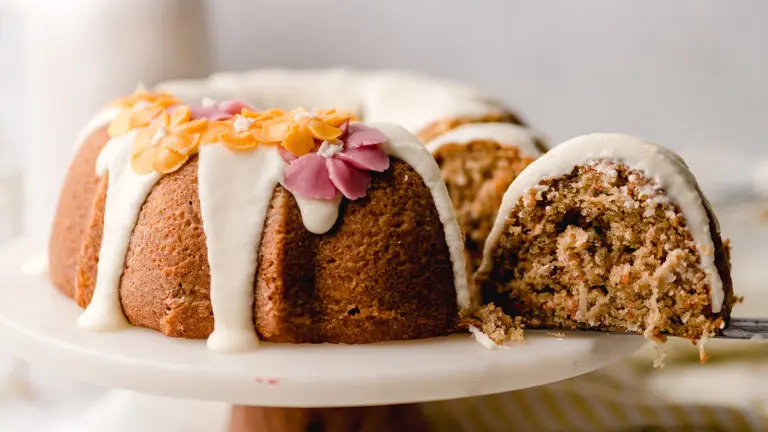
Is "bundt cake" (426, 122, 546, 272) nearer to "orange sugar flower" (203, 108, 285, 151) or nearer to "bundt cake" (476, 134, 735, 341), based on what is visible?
"bundt cake" (476, 134, 735, 341)

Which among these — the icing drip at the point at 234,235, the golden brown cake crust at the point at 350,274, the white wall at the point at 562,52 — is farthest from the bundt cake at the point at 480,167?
the white wall at the point at 562,52

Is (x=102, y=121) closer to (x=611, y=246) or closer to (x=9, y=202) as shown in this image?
(x=611, y=246)

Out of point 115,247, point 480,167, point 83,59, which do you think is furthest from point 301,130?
point 83,59

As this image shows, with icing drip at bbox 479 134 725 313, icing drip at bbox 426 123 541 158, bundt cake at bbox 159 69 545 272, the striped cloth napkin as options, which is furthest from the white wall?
icing drip at bbox 479 134 725 313

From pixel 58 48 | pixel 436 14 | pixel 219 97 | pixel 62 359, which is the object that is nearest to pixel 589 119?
pixel 436 14

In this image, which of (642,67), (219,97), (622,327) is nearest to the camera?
(622,327)

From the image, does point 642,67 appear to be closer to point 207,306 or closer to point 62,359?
point 207,306

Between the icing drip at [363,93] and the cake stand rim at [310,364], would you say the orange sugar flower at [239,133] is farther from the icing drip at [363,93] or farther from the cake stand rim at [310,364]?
the icing drip at [363,93]
